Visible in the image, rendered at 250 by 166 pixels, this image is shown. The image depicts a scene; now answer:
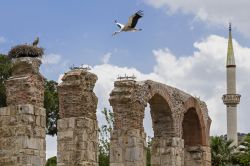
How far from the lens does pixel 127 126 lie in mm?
18500

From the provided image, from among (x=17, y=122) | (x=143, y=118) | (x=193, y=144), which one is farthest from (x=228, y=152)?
(x=17, y=122)

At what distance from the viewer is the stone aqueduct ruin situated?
14.5 metres

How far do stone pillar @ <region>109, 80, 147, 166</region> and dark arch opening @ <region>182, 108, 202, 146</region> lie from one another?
4.47 metres

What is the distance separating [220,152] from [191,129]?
34.0 ft

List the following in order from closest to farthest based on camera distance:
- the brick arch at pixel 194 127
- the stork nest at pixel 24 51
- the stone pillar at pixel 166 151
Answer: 1. the stork nest at pixel 24 51
2. the stone pillar at pixel 166 151
3. the brick arch at pixel 194 127

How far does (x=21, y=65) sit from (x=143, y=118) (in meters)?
5.25

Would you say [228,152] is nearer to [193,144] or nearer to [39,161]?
[193,144]

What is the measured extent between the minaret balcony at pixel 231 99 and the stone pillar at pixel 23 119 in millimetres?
38233

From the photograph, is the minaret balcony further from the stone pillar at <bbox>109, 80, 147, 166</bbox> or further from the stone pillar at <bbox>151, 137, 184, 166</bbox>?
the stone pillar at <bbox>109, 80, 147, 166</bbox>

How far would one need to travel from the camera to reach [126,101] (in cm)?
1855

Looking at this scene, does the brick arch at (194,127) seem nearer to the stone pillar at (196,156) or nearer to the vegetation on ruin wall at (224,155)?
the stone pillar at (196,156)

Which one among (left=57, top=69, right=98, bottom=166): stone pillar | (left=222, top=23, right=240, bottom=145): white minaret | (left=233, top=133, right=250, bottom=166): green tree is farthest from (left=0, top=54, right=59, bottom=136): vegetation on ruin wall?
(left=222, top=23, right=240, bottom=145): white minaret

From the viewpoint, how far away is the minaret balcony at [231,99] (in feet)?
170

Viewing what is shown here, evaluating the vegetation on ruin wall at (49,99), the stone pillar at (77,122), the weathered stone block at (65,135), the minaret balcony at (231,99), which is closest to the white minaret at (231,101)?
the minaret balcony at (231,99)
